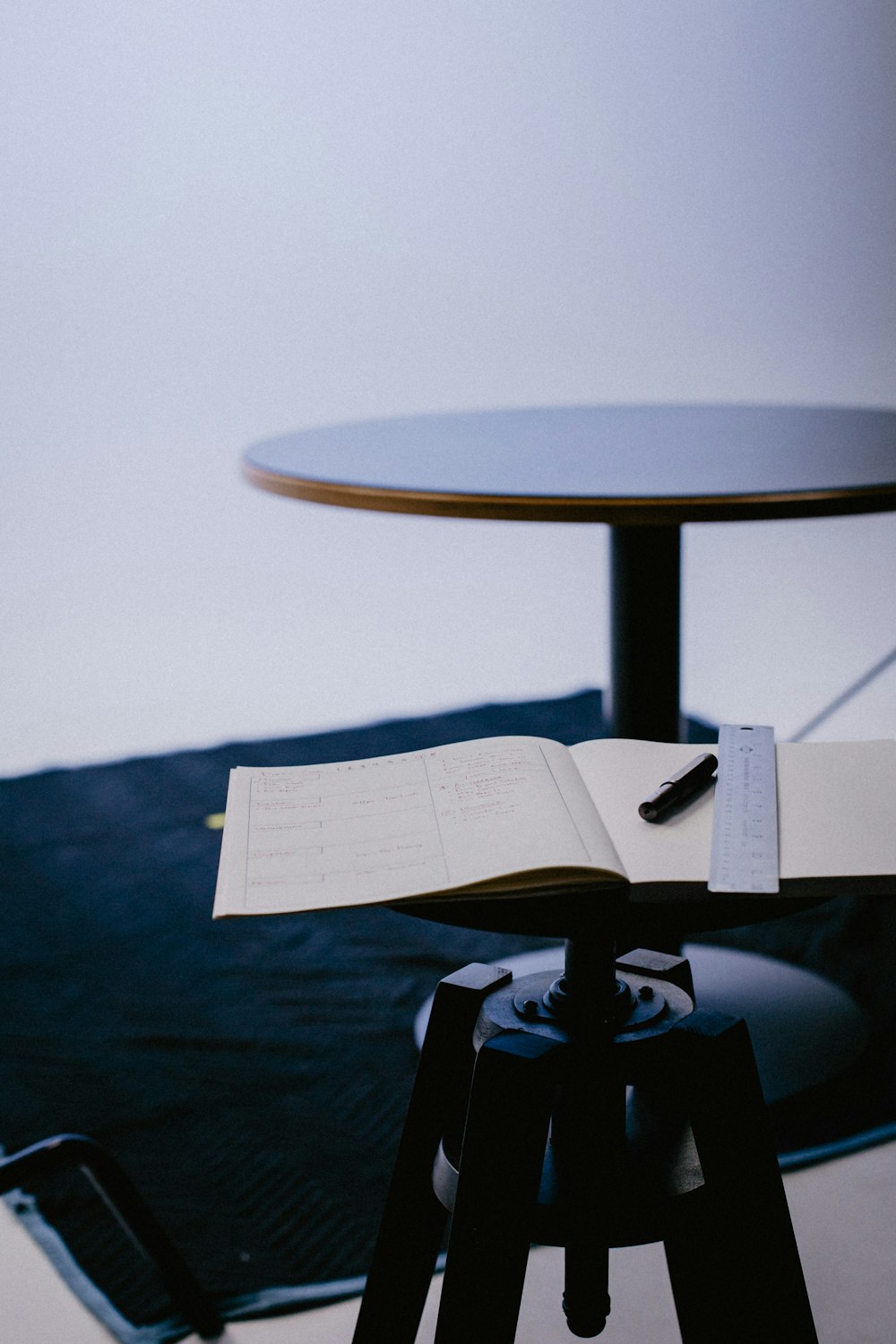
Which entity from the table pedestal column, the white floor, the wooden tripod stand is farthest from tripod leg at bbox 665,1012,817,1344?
the table pedestal column

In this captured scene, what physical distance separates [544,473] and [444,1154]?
734 mm

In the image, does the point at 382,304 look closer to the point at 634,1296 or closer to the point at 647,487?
the point at 647,487

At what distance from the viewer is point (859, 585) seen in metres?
2.78

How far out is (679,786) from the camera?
0.86 metres

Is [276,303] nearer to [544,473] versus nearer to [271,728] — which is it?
[271,728]

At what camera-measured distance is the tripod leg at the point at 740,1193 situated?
0.81 m

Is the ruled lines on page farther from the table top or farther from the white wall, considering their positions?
the white wall

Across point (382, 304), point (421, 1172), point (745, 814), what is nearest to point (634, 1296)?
point (421, 1172)

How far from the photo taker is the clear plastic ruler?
0.74 m

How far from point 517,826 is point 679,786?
0.44 feet

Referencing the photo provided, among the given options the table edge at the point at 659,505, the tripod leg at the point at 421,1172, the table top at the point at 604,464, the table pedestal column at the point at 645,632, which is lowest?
the tripod leg at the point at 421,1172

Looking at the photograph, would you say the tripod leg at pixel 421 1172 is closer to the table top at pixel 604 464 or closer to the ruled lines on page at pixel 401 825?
the ruled lines on page at pixel 401 825

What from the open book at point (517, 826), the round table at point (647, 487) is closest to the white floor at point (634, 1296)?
the round table at point (647, 487)

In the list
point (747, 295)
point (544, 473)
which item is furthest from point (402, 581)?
point (544, 473)
